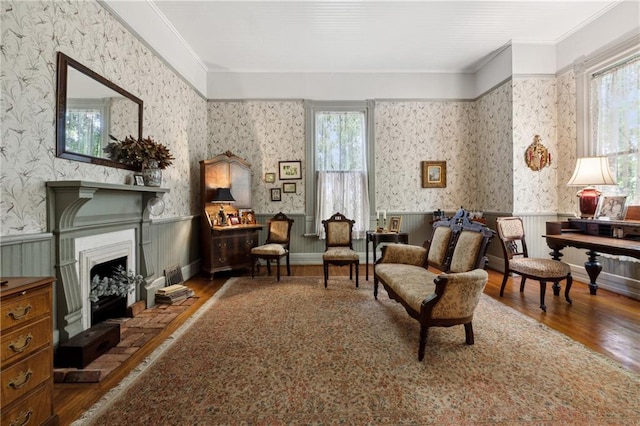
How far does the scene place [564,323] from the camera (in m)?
2.89

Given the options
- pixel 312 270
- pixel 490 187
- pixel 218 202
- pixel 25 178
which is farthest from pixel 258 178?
pixel 490 187

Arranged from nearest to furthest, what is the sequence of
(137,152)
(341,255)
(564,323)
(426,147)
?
(564,323) < (137,152) < (341,255) < (426,147)

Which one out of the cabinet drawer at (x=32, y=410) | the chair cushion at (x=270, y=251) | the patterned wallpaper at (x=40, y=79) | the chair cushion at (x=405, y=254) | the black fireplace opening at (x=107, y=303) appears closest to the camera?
the cabinet drawer at (x=32, y=410)

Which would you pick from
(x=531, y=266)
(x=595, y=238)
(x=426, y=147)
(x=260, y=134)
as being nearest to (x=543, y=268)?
(x=531, y=266)

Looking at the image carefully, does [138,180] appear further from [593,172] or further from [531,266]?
[593,172]

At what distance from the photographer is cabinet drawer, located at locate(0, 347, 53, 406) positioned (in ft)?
4.34

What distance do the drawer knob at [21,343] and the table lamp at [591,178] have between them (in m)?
5.33

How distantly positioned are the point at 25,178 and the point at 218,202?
2.77 metres

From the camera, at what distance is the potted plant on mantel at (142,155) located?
302 cm

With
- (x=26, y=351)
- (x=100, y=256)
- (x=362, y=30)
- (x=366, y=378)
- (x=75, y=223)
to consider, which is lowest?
(x=366, y=378)

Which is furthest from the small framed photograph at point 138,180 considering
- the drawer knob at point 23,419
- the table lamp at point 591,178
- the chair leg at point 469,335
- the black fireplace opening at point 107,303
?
the table lamp at point 591,178

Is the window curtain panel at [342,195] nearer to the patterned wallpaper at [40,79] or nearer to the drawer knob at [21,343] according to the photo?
the patterned wallpaper at [40,79]

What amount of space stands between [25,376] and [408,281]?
2676 mm

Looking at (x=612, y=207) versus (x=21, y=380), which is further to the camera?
(x=612, y=207)
